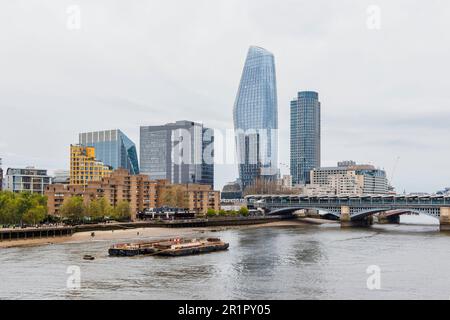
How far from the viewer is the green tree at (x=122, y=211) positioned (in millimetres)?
143125

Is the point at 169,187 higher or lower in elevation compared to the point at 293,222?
higher

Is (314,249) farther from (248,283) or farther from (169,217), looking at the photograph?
(169,217)

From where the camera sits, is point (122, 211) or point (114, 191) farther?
point (114, 191)

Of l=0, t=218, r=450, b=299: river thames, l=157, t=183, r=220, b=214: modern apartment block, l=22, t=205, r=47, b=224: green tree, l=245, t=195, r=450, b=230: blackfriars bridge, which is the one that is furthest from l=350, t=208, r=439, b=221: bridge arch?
l=22, t=205, r=47, b=224: green tree

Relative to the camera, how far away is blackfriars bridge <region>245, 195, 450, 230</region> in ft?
508

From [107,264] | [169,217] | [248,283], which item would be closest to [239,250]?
[107,264]

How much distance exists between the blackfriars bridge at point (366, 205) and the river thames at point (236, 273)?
64.6m

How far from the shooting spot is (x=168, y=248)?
84.0 meters

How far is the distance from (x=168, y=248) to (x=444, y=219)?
9334cm

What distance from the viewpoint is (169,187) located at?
18712 cm

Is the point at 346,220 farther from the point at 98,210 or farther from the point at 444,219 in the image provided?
the point at 98,210

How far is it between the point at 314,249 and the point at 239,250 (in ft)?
37.4

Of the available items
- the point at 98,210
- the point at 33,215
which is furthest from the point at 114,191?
the point at 33,215
